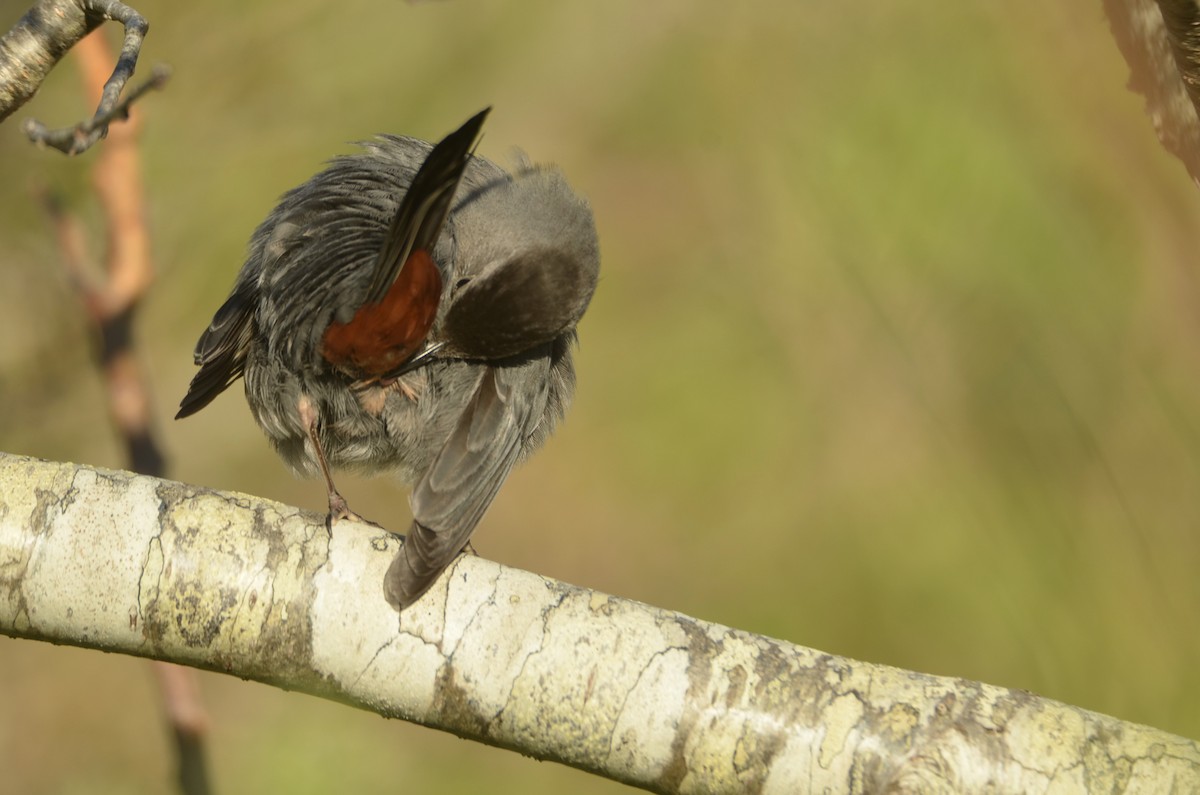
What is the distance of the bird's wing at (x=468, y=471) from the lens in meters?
1.69

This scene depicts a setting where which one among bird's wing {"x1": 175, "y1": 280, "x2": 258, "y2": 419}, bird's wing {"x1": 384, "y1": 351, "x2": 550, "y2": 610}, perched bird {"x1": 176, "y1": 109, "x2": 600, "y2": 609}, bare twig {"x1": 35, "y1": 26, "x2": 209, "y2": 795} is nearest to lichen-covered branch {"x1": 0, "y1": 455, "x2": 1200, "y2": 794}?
bird's wing {"x1": 384, "y1": 351, "x2": 550, "y2": 610}

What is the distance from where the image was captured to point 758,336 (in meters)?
4.49

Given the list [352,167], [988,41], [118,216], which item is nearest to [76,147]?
[352,167]

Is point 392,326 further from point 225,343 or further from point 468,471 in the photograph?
point 225,343

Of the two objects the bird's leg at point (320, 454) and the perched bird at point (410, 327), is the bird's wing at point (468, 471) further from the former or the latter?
the bird's leg at point (320, 454)

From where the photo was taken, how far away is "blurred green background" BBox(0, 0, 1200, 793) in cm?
366

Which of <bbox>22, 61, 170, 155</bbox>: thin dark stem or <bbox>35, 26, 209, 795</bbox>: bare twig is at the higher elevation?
<bbox>22, 61, 170, 155</bbox>: thin dark stem

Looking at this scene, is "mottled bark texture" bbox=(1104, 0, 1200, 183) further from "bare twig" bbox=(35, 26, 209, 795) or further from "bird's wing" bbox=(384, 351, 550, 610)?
"bare twig" bbox=(35, 26, 209, 795)

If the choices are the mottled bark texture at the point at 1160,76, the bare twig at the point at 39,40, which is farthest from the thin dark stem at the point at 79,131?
the mottled bark texture at the point at 1160,76

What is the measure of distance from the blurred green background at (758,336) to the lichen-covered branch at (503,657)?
7.01 ft

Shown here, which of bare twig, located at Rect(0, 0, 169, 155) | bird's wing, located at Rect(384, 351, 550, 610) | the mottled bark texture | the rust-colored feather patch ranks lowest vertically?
bird's wing, located at Rect(384, 351, 550, 610)

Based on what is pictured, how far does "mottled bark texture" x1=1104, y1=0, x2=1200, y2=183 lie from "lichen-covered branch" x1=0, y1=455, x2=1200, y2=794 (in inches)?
34.0

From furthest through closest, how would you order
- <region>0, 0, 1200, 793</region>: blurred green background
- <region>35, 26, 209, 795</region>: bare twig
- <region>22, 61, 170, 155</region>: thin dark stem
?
1. <region>0, 0, 1200, 793</region>: blurred green background
2. <region>35, 26, 209, 795</region>: bare twig
3. <region>22, 61, 170, 155</region>: thin dark stem

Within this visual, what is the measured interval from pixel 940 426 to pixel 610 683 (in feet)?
9.64
